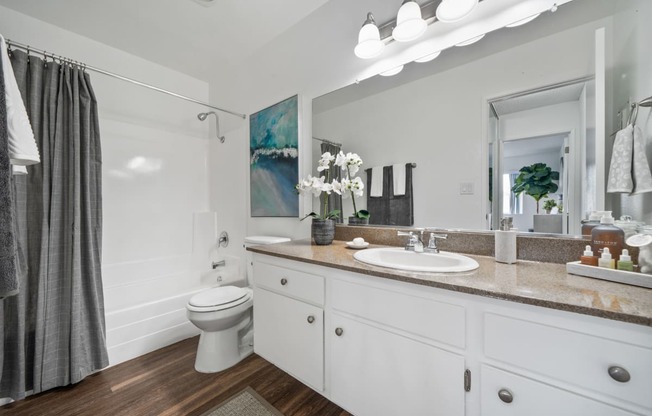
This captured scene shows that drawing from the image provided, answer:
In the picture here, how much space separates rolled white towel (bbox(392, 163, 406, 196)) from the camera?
1.46 metres

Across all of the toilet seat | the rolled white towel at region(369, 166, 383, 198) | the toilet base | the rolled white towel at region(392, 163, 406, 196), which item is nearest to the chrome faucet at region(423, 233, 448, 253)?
the rolled white towel at region(392, 163, 406, 196)

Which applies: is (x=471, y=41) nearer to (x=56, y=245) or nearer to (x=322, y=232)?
(x=322, y=232)

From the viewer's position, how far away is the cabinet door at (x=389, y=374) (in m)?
0.82

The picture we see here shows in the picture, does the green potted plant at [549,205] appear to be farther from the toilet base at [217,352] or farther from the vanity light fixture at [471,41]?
the toilet base at [217,352]

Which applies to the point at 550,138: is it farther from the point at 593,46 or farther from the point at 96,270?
the point at 96,270

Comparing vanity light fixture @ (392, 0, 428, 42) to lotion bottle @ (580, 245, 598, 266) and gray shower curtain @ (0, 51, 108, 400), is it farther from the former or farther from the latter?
gray shower curtain @ (0, 51, 108, 400)

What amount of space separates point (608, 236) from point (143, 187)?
2.97 meters

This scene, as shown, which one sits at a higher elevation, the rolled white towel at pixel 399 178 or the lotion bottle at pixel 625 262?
the rolled white towel at pixel 399 178

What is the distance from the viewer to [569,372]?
2.06ft

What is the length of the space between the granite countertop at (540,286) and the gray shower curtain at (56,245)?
5.07ft

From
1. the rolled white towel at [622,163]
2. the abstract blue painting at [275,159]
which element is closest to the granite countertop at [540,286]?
the rolled white towel at [622,163]

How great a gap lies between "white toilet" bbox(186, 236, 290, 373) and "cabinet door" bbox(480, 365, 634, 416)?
138 cm

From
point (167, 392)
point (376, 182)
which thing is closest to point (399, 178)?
point (376, 182)

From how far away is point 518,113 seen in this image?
1.10 m
